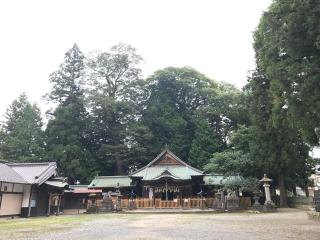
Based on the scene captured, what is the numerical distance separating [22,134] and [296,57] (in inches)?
1505

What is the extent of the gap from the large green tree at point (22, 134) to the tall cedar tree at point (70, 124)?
68.6 inches

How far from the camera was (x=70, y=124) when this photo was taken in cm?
4278

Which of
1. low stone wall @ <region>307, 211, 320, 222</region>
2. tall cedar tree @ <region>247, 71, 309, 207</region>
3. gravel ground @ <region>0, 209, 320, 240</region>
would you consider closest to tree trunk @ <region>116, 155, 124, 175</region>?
tall cedar tree @ <region>247, 71, 309, 207</region>

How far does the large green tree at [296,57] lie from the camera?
1220 centimetres

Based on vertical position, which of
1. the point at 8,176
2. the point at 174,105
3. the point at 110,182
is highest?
the point at 174,105

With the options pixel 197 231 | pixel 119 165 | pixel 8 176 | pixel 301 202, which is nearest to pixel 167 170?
pixel 301 202

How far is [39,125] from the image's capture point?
1783 inches

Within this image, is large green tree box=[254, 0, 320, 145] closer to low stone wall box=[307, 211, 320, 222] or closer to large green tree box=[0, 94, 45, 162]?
low stone wall box=[307, 211, 320, 222]

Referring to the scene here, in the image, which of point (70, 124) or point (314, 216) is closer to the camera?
point (314, 216)

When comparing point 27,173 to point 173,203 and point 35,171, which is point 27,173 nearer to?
point 35,171

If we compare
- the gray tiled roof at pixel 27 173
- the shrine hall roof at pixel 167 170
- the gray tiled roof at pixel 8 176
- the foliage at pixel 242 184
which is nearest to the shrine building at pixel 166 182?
the shrine hall roof at pixel 167 170

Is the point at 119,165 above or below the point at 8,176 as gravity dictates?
above

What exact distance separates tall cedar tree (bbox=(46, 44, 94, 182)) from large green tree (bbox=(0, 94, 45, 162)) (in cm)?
174

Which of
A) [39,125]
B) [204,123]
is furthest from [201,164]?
[39,125]
